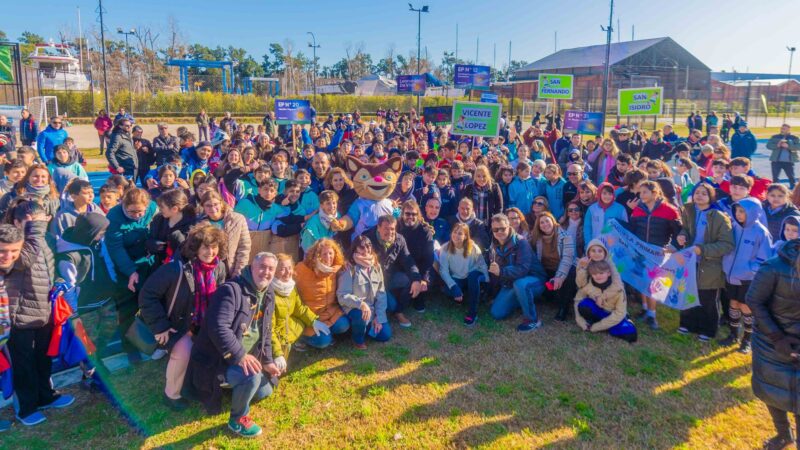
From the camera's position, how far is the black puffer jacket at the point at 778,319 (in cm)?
369

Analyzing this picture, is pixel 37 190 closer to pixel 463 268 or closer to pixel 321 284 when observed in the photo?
pixel 321 284

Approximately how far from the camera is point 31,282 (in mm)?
Result: 3977

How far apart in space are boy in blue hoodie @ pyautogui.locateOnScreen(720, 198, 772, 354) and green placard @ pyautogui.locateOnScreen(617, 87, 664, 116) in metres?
9.03

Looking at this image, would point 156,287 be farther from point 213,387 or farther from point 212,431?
point 212,431

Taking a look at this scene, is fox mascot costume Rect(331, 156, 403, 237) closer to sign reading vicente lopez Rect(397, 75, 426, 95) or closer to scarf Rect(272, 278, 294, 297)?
scarf Rect(272, 278, 294, 297)

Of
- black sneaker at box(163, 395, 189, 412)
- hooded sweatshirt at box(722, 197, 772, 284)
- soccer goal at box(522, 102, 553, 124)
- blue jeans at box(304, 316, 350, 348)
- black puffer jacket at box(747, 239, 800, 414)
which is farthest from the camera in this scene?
soccer goal at box(522, 102, 553, 124)

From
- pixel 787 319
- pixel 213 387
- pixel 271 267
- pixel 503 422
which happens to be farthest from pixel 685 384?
pixel 213 387

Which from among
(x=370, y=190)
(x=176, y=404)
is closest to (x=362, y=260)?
(x=370, y=190)

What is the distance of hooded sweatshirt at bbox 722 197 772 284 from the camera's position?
5.36 meters

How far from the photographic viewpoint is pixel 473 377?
17.0 ft

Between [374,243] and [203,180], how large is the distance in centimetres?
281

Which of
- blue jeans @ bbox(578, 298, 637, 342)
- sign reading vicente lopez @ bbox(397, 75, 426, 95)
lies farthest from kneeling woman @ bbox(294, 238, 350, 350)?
sign reading vicente lopez @ bbox(397, 75, 426, 95)

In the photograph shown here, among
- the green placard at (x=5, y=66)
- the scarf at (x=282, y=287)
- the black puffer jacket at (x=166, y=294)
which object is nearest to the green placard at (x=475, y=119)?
the scarf at (x=282, y=287)

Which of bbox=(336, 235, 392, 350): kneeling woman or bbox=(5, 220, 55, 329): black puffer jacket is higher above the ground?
bbox=(5, 220, 55, 329): black puffer jacket
